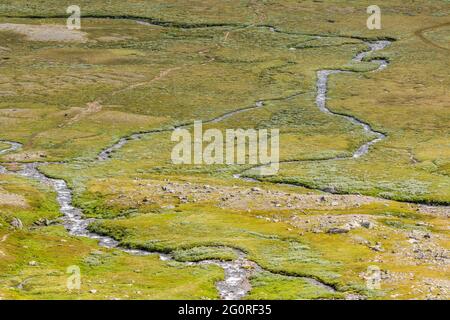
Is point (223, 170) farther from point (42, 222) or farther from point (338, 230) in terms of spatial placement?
point (338, 230)

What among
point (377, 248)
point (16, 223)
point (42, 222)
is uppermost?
point (377, 248)

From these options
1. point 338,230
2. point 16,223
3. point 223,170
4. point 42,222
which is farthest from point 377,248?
point 223,170

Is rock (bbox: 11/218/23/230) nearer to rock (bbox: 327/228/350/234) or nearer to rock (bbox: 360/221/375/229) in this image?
rock (bbox: 327/228/350/234)

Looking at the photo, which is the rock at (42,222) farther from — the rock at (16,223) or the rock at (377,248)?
the rock at (377,248)

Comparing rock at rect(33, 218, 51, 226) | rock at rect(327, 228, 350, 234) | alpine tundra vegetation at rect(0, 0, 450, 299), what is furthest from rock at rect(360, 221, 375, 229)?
rock at rect(33, 218, 51, 226)

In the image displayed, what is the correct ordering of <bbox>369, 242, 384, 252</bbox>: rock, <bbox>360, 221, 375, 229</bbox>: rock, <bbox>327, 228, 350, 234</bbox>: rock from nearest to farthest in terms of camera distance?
<bbox>369, 242, 384, 252</bbox>: rock < <bbox>327, 228, 350, 234</bbox>: rock < <bbox>360, 221, 375, 229</bbox>: rock

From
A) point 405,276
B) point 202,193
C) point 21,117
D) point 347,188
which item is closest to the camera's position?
point 405,276

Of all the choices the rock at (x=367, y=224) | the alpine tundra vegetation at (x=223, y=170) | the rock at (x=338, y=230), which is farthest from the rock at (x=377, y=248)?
the rock at (x=367, y=224)
